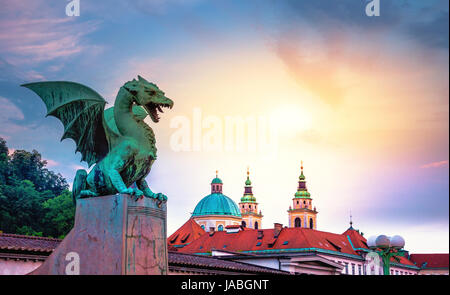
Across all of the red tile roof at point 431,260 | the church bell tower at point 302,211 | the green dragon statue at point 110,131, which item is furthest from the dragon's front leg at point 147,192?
the church bell tower at point 302,211

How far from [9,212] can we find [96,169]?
40.4 m

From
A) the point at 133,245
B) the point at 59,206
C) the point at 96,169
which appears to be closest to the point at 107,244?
the point at 133,245

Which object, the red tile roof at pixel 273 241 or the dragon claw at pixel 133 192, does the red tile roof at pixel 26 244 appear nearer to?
the dragon claw at pixel 133 192

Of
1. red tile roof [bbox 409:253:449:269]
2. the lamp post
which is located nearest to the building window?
red tile roof [bbox 409:253:449:269]

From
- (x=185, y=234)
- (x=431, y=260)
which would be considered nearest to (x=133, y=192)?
(x=185, y=234)

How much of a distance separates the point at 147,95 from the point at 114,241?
231cm

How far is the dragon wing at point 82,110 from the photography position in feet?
34.2

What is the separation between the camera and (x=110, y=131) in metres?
10.2

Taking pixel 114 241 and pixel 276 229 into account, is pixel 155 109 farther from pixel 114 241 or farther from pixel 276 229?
pixel 276 229

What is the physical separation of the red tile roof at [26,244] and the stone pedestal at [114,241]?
10376 mm

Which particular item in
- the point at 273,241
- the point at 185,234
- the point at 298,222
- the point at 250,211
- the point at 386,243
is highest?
the point at 250,211

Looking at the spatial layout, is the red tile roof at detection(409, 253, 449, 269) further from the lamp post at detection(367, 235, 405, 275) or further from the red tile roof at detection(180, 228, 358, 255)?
the lamp post at detection(367, 235, 405, 275)

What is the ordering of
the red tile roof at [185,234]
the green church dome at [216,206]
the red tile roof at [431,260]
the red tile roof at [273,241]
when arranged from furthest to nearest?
the green church dome at [216,206] < the red tile roof at [431,260] < the red tile roof at [185,234] < the red tile roof at [273,241]
